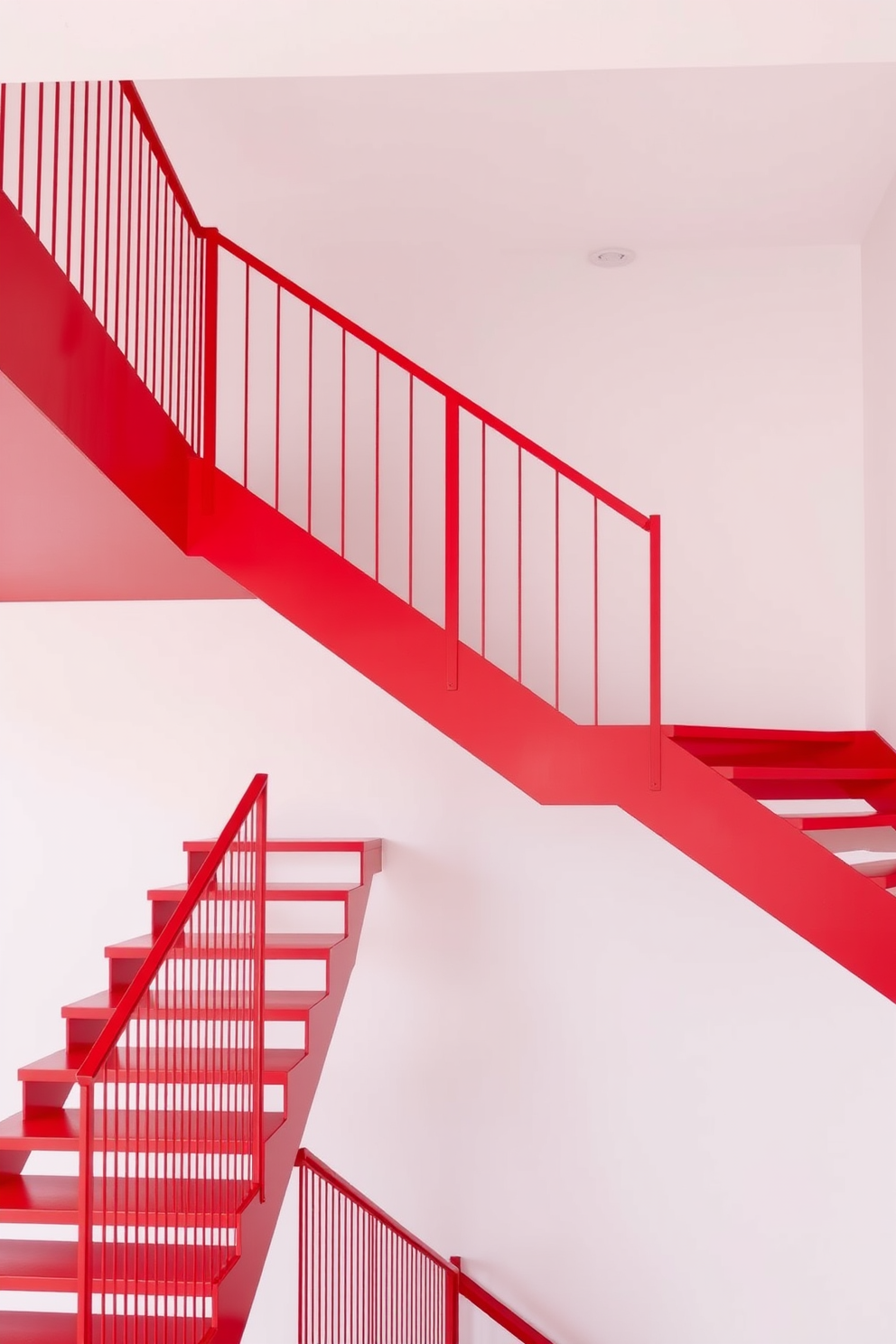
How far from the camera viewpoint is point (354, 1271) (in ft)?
16.5

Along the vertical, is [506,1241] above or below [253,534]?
below

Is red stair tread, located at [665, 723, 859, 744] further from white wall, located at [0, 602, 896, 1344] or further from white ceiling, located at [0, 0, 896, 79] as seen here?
white ceiling, located at [0, 0, 896, 79]

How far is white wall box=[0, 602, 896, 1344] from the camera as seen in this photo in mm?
5625

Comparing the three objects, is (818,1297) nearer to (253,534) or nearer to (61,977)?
(61,977)

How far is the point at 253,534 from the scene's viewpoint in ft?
14.7

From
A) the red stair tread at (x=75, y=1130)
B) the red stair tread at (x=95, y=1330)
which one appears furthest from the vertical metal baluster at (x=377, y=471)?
the red stair tread at (x=95, y=1330)

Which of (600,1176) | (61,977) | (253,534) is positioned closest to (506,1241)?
(600,1176)

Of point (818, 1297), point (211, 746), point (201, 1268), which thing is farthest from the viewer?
point (211, 746)

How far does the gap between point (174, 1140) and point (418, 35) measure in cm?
302

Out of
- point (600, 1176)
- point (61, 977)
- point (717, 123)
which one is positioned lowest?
point (600, 1176)

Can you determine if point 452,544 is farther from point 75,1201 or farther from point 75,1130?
point 75,1201

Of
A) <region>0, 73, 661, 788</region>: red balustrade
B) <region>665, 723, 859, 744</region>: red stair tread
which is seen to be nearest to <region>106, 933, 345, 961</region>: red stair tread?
<region>665, 723, 859, 744</region>: red stair tread

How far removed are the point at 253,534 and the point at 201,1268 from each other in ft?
8.21

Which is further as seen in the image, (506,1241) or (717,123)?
(506,1241)
